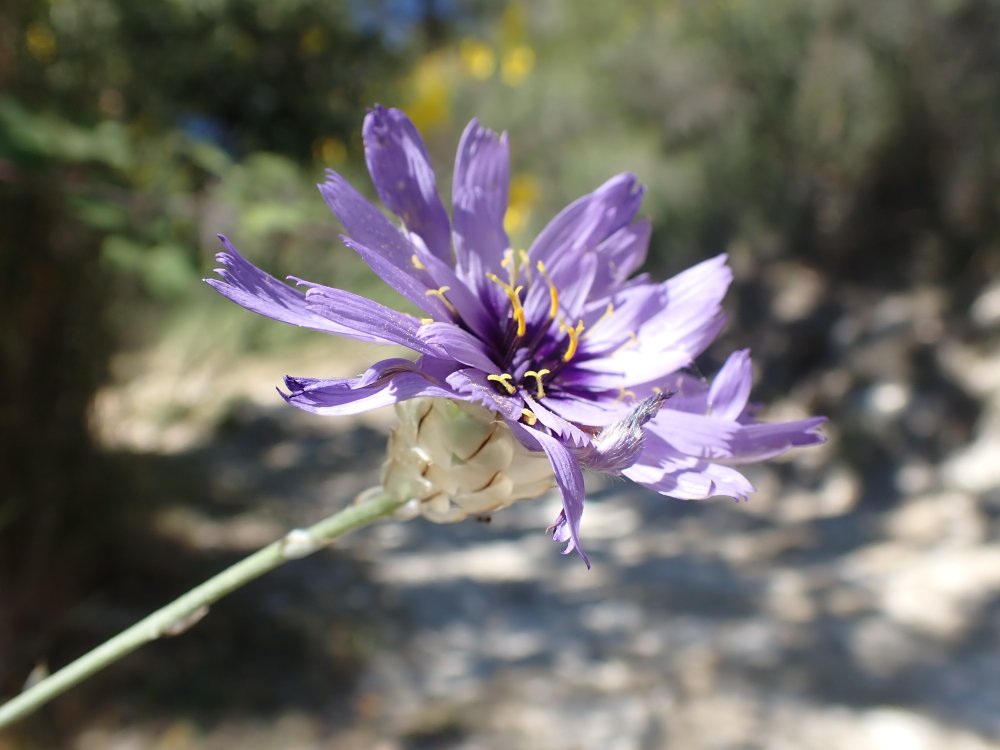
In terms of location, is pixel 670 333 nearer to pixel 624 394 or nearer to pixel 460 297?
pixel 624 394

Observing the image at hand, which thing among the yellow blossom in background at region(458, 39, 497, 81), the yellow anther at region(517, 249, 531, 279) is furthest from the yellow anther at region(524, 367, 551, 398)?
the yellow blossom in background at region(458, 39, 497, 81)

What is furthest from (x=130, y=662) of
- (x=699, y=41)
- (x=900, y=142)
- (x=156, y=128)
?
(x=900, y=142)

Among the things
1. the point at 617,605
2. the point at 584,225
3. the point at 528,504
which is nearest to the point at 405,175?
the point at 584,225

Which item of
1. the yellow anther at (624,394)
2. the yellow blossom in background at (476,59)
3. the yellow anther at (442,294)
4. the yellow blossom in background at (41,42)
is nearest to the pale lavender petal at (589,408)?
the yellow anther at (624,394)

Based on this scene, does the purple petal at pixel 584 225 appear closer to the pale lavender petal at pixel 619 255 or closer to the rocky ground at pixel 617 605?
the pale lavender petal at pixel 619 255

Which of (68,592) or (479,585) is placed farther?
(479,585)

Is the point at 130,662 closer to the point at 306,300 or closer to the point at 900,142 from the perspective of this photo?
the point at 306,300
